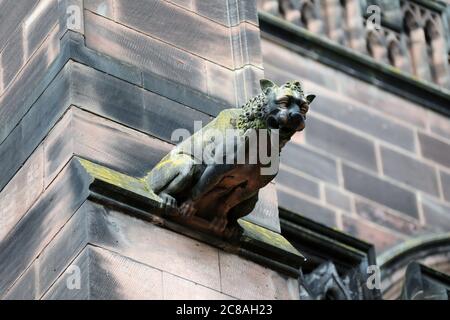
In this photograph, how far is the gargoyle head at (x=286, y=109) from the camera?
13609 millimetres

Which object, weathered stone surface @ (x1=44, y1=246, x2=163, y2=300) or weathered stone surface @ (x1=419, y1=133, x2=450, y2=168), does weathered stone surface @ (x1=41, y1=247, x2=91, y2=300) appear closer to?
weathered stone surface @ (x1=44, y1=246, x2=163, y2=300)

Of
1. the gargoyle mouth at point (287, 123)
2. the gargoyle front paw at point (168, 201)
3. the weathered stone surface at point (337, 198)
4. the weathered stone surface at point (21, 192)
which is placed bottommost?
the gargoyle front paw at point (168, 201)

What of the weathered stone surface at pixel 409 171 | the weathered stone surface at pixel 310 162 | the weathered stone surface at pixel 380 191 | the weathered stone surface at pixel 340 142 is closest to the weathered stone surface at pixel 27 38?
the weathered stone surface at pixel 310 162

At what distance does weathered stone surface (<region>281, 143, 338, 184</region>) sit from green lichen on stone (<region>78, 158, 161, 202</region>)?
5785 millimetres

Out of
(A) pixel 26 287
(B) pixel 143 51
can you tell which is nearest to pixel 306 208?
(B) pixel 143 51

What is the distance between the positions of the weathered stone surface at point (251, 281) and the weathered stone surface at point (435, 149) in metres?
6.92

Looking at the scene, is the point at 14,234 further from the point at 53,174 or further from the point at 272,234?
the point at 272,234

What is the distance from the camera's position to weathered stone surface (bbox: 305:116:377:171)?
2044 centimetres

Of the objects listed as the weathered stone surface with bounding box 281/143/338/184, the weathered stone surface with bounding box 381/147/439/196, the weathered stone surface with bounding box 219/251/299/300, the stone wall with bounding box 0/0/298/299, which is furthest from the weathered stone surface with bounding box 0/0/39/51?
the weathered stone surface with bounding box 381/147/439/196

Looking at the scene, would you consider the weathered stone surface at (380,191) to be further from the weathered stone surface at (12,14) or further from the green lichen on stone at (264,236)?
the green lichen on stone at (264,236)

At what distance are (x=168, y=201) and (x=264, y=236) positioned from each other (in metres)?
0.74

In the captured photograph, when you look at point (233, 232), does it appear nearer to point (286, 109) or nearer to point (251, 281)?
point (251, 281)
